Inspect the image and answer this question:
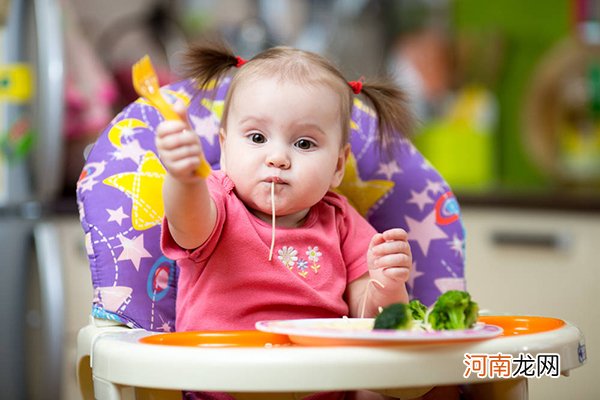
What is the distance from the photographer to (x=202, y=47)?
4.35 feet

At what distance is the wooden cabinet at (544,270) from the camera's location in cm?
232

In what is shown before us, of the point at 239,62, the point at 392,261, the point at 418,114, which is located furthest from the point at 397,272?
the point at 418,114

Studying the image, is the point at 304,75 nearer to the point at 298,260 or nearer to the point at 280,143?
the point at 280,143

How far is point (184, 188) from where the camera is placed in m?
1.06

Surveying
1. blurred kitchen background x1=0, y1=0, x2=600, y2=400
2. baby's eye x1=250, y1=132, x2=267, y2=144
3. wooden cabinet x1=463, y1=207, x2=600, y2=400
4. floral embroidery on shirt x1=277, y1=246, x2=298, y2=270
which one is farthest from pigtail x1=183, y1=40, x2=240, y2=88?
wooden cabinet x1=463, y1=207, x2=600, y2=400

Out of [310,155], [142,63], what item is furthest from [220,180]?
[142,63]

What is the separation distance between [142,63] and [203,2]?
2191 millimetres

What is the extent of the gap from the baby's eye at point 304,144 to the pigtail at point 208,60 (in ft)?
0.57

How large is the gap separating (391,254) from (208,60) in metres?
0.40

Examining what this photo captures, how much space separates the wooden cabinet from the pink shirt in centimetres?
122

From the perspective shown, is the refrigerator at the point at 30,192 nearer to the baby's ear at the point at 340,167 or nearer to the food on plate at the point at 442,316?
the baby's ear at the point at 340,167

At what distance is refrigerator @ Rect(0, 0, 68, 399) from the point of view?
2.37m

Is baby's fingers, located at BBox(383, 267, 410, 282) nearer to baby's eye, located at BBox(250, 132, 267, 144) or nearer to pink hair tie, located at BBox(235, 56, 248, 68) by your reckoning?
baby's eye, located at BBox(250, 132, 267, 144)

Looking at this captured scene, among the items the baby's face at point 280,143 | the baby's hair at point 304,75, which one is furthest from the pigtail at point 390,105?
the baby's face at point 280,143
